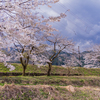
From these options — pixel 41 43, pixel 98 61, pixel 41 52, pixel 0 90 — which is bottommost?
pixel 0 90

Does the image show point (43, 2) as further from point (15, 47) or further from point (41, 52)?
point (41, 52)

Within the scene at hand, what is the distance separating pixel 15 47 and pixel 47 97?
9877 mm

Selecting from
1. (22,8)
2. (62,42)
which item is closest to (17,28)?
(22,8)

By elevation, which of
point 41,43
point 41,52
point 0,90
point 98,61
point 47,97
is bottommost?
point 47,97

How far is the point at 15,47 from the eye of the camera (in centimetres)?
1372

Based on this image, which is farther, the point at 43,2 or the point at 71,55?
the point at 71,55

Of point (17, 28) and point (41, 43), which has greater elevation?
point (41, 43)

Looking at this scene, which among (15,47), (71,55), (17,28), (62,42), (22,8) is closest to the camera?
(17,28)

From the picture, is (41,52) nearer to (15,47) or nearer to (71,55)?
(15,47)

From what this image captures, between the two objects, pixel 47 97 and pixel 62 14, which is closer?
pixel 47 97

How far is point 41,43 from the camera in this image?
1506 cm

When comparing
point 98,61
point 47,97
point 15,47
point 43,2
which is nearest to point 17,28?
point 43,2

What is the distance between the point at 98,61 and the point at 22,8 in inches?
766

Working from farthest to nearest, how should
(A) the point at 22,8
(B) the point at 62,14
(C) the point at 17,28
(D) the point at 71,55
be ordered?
1. (D) the point at 71,55
2. (B) the point at 62,14
3. (A) the point at 22,8
4. (C) the point at 17,28
